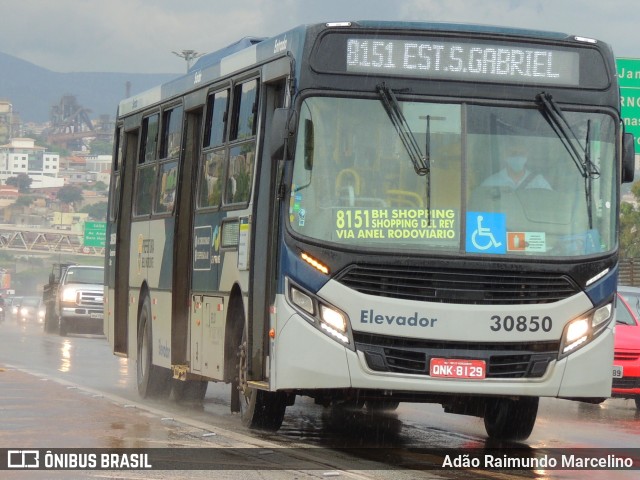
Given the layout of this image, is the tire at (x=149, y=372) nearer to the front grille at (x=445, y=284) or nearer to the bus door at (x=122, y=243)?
the bus door at (x=122, y=243)

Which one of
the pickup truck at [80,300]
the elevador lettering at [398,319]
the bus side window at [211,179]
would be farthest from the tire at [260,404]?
the pickup truck at [80,300]

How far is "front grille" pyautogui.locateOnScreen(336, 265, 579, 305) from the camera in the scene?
1170cm

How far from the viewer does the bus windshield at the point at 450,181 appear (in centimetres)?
1183

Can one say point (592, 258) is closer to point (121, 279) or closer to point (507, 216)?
point (507, 216)

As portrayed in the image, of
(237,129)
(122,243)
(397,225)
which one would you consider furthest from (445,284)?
(122,243)

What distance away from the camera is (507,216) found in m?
11.9

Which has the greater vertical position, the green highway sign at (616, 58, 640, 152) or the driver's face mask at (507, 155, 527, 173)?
the green highway sign at (616, 58, 640, 152)

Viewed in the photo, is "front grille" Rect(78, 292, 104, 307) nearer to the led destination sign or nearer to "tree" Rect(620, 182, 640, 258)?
"tree" Rect(620, 182, 640, 258)

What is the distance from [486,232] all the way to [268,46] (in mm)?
2675

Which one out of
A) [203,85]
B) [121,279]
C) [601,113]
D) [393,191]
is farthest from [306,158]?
[121,279]

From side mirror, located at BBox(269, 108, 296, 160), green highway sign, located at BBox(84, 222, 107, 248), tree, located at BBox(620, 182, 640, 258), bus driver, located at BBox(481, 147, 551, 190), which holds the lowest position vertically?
bus driver, located at BBox(481, 147, 551, 190)

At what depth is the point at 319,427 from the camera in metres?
14.9

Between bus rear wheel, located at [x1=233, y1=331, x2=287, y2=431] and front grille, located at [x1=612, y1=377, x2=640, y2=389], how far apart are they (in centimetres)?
708

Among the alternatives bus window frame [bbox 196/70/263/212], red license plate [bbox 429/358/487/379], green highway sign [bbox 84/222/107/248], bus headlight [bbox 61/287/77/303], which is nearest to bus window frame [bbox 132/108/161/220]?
bus window frame [bbox 196/70/263/212]
